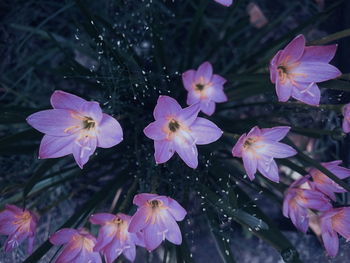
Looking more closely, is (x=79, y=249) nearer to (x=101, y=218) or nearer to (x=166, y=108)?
(x=101, y=218)

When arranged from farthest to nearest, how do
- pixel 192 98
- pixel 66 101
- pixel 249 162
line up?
1. pixel 192 98
2. pixel 249 162
3. pixel 66 101

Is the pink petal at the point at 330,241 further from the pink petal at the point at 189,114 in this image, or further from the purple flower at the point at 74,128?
the purple flower at the point at 74,128

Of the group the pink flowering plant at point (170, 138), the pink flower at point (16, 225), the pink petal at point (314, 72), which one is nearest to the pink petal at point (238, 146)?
the pink flowering plant at point (170, 138)

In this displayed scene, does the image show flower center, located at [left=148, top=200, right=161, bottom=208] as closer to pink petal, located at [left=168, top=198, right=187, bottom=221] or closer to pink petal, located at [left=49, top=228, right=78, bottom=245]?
pink petal, located at [left=168, top=198, right=187, bottom=221]

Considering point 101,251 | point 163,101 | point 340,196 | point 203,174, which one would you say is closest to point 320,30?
point 340,196

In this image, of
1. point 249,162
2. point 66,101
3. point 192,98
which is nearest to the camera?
point 66,101

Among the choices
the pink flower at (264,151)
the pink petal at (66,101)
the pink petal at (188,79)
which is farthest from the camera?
the pink petal at (188,79)

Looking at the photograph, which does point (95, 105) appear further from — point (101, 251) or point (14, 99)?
point (14, 99)

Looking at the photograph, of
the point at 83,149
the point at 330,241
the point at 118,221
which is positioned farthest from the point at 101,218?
the point at 330,241
